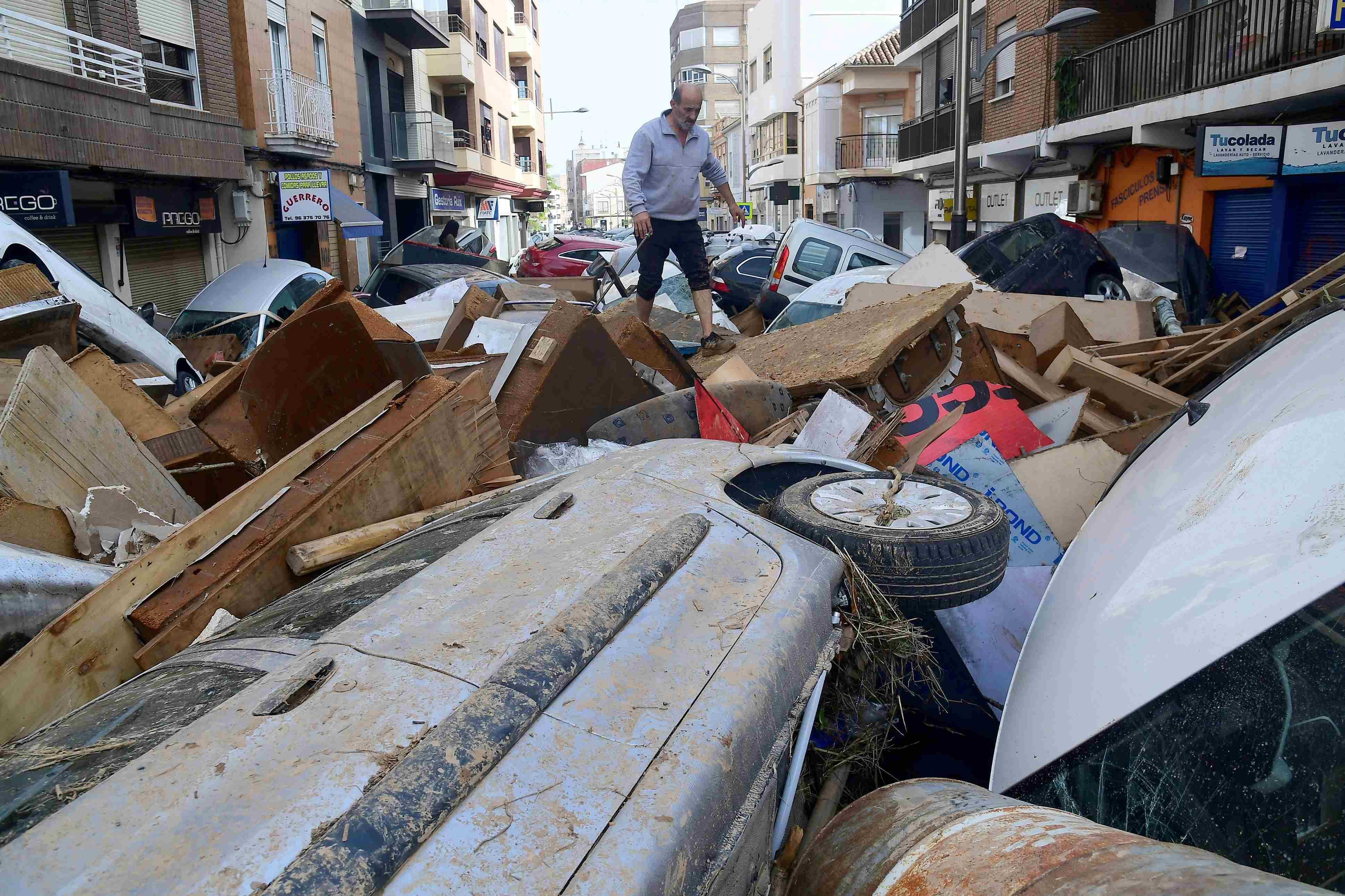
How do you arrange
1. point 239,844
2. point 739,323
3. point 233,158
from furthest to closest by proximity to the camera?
point 233,158, point 739,323, point 239,844

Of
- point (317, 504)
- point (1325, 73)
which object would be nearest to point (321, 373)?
point (317, 504)

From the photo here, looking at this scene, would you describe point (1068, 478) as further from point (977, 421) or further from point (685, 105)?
point (685, 105)

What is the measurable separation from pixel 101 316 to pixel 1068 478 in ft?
19.1

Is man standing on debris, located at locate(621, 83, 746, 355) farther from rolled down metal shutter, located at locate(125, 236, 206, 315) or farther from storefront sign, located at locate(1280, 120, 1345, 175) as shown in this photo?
rolled down metal shutter, located at locate(125, 236, 206, 315)

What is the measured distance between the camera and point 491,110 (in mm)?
40188

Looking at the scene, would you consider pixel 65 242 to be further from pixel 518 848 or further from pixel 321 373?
pixel 518 848

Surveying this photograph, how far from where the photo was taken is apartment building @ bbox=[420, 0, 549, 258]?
33875 millimetres

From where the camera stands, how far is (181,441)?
13.0ft

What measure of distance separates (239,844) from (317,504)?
175 cm

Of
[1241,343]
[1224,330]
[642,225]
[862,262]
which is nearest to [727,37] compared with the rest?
[862,262]

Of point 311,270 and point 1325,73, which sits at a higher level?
point 1325,73

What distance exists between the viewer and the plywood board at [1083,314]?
6953mm

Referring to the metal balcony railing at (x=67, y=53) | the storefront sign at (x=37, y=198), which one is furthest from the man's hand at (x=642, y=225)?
the metal balcony railing at (x=67, y=53)

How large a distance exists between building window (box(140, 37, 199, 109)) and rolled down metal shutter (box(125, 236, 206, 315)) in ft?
8.01
